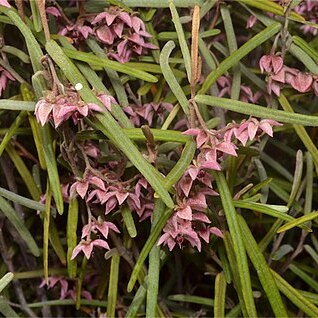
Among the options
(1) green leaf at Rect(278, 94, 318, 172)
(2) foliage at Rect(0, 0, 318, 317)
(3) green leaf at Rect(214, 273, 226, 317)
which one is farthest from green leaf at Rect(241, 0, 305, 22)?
(3) green leaf at Rect(214, 273, 226, 317)

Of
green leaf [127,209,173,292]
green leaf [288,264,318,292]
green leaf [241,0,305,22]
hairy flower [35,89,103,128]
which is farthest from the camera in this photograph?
green leaf [288,264,318,292]

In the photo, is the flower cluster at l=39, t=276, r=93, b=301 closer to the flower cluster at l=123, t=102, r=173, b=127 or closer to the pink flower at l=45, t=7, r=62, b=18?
the flower cluster at l=123, t=102, r=173, b=127

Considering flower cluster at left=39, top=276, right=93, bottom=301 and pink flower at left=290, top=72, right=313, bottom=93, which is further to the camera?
flower cluster at left=39, top=276, right=93, bottom=301

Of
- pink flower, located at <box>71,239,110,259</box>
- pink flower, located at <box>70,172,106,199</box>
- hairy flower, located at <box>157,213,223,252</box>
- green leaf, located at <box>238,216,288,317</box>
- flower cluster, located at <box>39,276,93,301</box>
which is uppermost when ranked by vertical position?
pink flower, located at <box>70,172,106,199</box>

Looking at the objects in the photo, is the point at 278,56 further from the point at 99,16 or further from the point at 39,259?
the point at 39,259

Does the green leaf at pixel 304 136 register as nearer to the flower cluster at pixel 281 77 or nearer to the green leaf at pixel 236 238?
the flower cluster at pixel 281 77

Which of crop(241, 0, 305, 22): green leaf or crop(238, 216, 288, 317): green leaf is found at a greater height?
crop(241, 0, 305, 22): green leaf

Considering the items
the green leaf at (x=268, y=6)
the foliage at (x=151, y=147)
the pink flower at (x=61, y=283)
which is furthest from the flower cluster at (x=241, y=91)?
the pink flower at (x=61, y=283)

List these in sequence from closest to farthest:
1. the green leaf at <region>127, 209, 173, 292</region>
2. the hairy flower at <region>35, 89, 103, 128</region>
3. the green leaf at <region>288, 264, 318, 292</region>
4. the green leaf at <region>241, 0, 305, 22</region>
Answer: the hairy flower at <region>35, 89, 103, 128</region> < the green leaf at <region>127, 209, 173, 292</region> < the green leaf at <region>241, 0, 305, 22</region> < the green leaf at <region>288, 264, 318, 292</region>
